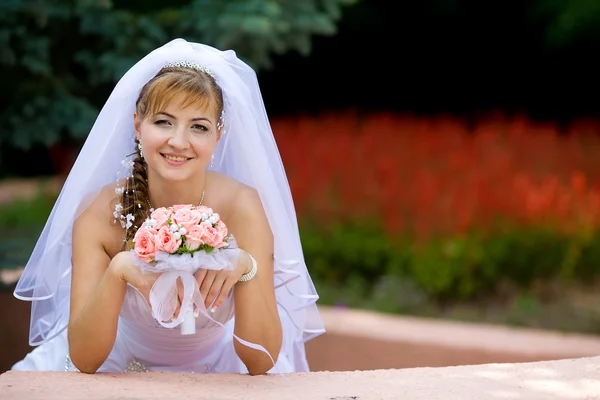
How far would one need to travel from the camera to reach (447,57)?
1020 cm

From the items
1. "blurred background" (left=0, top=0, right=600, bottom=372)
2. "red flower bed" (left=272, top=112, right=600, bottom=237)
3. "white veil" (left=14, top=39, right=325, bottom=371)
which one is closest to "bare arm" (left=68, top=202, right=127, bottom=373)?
"white veil" (left=14, top=39, right=325, bottom=371)

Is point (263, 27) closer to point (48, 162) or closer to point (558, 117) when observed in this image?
point (48, 162)

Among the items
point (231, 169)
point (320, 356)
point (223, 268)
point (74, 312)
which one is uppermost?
point (231, 169)

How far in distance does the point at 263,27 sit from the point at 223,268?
7.30 ft

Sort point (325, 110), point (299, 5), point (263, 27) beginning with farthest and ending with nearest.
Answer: point (325, 110), point (299, 5), point (263, 27)

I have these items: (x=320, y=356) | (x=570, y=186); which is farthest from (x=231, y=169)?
(x=570, y=186)

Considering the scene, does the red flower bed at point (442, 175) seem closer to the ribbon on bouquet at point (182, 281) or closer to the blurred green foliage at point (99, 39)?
the blurred green foliage at point (99, 39)

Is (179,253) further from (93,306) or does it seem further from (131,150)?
(131,150)

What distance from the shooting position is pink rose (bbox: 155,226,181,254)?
2.44 metres

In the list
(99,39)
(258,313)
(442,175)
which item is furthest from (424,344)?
(99,39)

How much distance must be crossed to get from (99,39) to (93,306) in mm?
2895

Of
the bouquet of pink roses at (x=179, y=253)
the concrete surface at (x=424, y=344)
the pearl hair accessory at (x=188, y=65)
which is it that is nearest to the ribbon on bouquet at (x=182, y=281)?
the bouquet of pink roses at (x=179, y=253)

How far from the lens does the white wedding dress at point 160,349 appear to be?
121 inches

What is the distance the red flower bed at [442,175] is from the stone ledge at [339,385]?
9.78 feet
